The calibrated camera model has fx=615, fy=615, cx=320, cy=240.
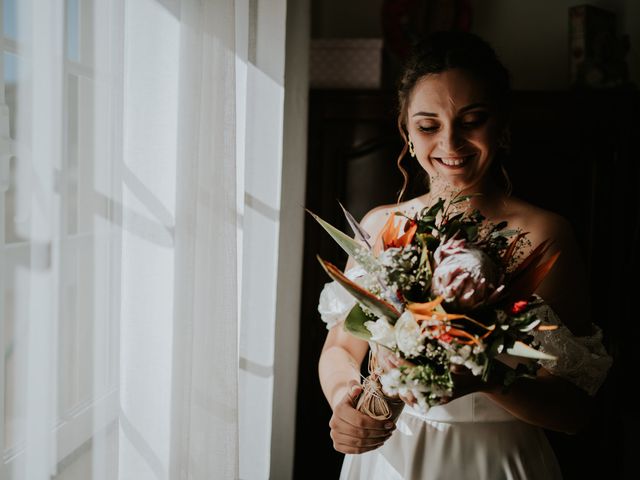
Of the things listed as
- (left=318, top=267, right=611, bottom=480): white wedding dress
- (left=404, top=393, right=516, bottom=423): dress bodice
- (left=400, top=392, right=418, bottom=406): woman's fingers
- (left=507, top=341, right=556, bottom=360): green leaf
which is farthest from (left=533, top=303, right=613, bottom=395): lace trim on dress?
(left=400, top=392, right=418, bottom=406): woman's fingers

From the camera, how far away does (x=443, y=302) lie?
916mm

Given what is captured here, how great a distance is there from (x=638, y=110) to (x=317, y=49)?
1119 mm

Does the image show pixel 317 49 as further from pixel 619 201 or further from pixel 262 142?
pixel 619 201

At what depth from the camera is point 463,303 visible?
0.90m

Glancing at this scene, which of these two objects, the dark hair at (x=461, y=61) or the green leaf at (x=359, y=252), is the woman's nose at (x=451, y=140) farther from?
the green leaf at (x=359, y=252)

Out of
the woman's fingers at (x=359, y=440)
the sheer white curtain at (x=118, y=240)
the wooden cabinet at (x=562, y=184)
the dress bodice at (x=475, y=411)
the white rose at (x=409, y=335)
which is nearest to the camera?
the sheer white curtain at (x=118, y=240)

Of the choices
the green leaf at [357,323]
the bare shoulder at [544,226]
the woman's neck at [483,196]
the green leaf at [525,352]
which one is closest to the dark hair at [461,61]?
the woman's neck at [483,196]

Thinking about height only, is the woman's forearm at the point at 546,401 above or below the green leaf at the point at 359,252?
below

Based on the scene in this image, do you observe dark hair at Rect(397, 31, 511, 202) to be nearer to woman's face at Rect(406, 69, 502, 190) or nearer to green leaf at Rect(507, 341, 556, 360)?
woman's face at Rect(406, 69, 502, 190)

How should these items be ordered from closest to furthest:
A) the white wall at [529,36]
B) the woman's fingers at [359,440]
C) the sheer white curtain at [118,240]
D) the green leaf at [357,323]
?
the sheer white curtain at [118,240] < the green leaf at [357,323] < the woman's fingers at [359,440] < the white wall at [529,36]

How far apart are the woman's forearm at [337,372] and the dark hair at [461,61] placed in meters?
0.40

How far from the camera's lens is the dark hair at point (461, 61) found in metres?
1.31

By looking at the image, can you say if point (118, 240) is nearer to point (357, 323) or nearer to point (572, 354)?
point (357, 323)

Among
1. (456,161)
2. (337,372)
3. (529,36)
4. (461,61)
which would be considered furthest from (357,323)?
(529,36)
